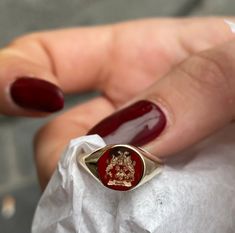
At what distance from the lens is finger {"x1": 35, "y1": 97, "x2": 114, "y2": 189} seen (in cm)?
49

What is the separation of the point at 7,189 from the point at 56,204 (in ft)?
1.42

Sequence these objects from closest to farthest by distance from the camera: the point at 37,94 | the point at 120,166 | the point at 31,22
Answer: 1. the point at 120,166
2. the point at 37,94
3. the point at 31,22

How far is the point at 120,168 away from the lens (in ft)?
1.02

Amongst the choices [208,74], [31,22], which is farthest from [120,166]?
[31,22]

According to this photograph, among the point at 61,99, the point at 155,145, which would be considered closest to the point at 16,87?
the point at 61,99

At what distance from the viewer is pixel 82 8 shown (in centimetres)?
77

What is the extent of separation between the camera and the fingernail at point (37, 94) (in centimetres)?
44

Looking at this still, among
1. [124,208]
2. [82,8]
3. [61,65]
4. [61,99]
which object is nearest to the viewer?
[124,208]

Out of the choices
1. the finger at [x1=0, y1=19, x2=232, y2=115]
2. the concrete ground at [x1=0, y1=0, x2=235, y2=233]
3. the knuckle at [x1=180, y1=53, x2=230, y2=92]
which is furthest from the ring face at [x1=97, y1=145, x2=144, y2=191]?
the concrete ground at [x1=0, y1=0, x2=235, y2=233]

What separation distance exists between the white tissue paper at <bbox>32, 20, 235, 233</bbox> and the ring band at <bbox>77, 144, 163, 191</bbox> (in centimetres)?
1

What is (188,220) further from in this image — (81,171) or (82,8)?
(82,8)

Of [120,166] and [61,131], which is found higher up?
[120,166]

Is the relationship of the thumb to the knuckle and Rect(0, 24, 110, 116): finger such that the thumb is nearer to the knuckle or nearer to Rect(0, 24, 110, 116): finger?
the knuckle

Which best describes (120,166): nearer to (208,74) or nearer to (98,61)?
(208,74)
